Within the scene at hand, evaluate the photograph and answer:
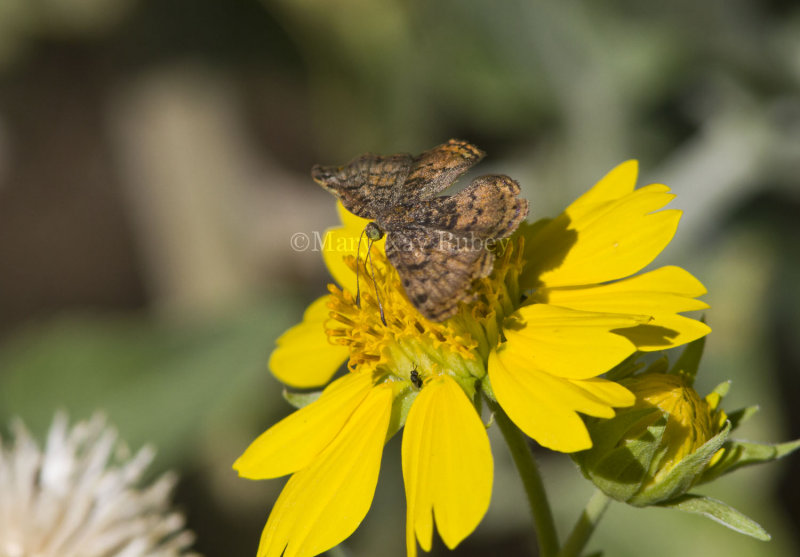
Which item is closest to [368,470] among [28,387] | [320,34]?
[28,387]

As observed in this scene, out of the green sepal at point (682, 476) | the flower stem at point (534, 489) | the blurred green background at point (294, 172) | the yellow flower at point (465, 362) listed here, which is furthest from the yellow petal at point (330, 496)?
the blurred green background at point (294, 172)

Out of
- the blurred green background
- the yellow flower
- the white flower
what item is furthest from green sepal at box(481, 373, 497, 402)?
the blurred green background

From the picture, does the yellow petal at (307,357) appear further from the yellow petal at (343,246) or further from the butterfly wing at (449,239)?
the butterfly wing at (449,239)

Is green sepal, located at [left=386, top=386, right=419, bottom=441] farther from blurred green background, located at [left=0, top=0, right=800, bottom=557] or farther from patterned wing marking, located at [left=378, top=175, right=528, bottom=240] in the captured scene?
blurred green background, located at [left=0, top=0, right=800, bottom=557]

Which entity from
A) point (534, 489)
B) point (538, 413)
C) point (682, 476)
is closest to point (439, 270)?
point (538, 413)

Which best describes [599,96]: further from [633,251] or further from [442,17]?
[633,251]
